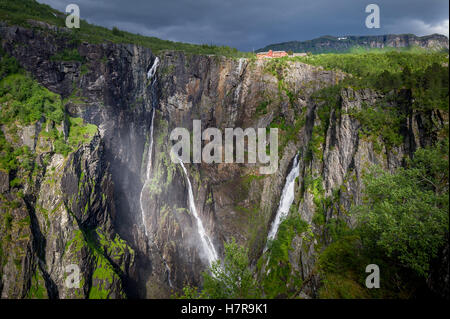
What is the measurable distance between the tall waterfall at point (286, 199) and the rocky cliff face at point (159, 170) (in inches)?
64.1

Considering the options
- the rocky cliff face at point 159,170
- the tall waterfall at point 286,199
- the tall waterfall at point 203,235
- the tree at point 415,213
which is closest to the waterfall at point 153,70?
the rocky cliff face at point 159,170

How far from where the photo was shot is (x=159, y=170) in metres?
40.9

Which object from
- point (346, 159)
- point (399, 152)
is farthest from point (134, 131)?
point (399, 152)

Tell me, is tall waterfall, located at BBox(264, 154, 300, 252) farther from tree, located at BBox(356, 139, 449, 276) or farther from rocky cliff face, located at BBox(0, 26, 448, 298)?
tree, located at BBox(356, 139, 449, 276)

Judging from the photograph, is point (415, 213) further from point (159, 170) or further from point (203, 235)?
point (159, 170)

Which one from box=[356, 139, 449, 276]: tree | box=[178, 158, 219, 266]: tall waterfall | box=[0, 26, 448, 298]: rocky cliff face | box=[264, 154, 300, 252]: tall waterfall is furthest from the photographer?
box=[178, 158, 219, 266]: tall waterfall

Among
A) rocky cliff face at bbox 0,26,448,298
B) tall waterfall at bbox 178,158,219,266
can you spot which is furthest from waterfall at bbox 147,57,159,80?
tall waterfall at bbox 178,158,219,266

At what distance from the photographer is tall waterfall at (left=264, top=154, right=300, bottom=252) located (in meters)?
31.7

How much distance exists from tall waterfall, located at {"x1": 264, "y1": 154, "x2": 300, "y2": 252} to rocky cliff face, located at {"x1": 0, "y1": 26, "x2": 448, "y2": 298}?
163 centimetres

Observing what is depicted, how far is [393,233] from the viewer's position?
11.4 meters

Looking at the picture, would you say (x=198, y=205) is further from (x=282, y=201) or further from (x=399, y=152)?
(x=399, y=152)

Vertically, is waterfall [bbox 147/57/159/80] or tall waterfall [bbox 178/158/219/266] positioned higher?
waterfall [bbox 147/57/159/80]

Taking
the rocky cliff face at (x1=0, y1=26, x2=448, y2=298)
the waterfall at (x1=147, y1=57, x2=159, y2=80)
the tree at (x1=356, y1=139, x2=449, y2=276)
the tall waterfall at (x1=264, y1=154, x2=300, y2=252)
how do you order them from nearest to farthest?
the tree at (x1=356, y1=139, x2=449, y2=276) → the rocky cliff face at (x1=0, y1=26, x2=448, y2=298) → the tall waterfall at (x1=264, y1=154, x2=300, y2=252) → the waterfall at (x1=147, y1=57, x2=159, y2=80)
